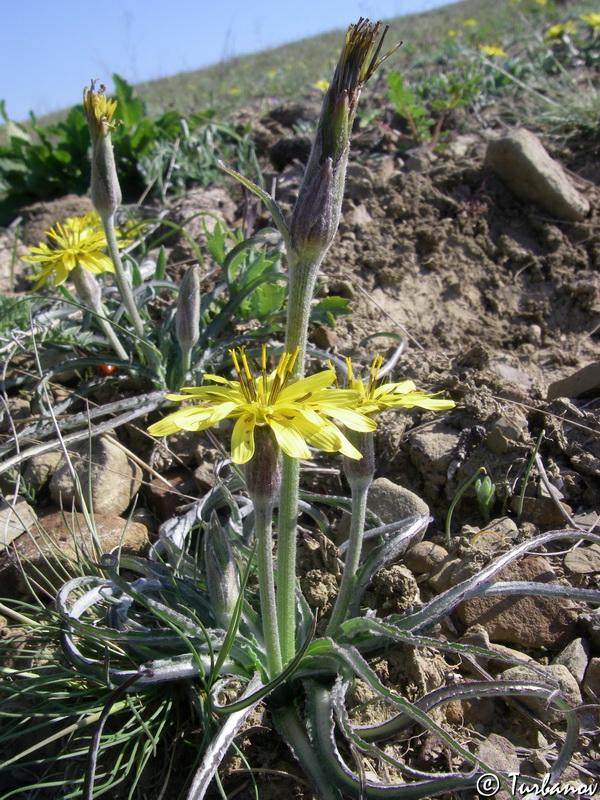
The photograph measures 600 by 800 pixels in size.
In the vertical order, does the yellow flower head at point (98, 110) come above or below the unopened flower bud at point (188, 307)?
above

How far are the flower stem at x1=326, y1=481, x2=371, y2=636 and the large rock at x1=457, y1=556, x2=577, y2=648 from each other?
0.42 meters

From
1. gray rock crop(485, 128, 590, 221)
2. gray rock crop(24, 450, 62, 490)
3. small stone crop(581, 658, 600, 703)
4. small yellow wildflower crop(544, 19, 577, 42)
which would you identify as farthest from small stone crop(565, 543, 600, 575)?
small yellow wildflower crop(544, 19, 577, 42)

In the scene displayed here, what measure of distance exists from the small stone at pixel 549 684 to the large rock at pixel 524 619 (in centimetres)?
12

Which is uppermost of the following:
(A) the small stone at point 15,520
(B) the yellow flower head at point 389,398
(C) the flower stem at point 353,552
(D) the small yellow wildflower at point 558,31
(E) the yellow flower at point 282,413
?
(D) the small yellow wildflower at point 558,31

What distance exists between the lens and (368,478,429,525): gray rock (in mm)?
2150

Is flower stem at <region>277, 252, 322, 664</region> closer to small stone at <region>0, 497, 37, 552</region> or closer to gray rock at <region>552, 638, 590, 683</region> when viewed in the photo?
gray rock at <region>552, 638, 590, 683</region>

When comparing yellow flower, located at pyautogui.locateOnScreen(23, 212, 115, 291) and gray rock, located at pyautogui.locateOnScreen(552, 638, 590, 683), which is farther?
yellow flower, located at pyautogui.locateOnScreen(23, 212, 115, 291)

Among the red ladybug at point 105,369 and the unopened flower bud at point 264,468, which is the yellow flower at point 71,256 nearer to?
the red ladybug at point 105,369

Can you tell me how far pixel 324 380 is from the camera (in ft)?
4.25

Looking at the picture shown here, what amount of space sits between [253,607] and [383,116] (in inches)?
159

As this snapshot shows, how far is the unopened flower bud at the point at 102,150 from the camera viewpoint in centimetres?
221

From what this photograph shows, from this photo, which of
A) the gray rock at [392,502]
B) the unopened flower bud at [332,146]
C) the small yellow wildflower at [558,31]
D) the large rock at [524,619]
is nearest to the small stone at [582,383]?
the gray rock at [392,502]

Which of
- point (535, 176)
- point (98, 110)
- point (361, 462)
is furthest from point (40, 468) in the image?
point (535, 176)

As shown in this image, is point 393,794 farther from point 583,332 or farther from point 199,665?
point 583,332
